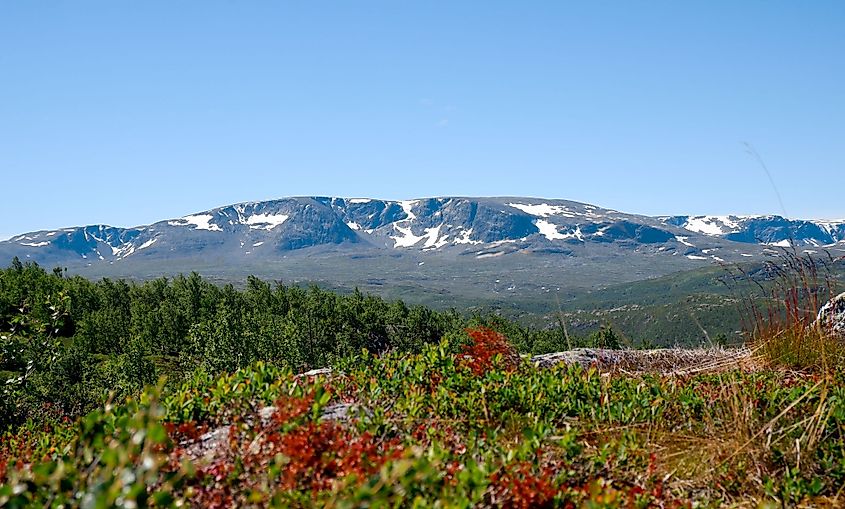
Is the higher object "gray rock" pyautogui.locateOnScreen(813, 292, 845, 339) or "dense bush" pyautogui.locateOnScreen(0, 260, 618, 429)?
"gray rock" pyautogui.locateOnScreen(813, 292, 845, 339)

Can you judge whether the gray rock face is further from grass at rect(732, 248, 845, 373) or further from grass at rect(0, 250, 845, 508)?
grass at rect(0, 250, 845, 508)

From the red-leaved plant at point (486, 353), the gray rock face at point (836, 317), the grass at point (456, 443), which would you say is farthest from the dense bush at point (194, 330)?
the grass at point (456, 443)

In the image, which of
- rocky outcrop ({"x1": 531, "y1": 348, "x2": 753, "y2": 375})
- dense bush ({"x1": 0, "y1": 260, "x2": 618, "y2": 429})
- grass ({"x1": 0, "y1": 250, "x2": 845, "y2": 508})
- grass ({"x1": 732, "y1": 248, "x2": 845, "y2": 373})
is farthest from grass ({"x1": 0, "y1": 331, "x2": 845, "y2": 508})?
dense bush ({"x1": 0, "y1": 260, "x2": 618, "y2": 429})

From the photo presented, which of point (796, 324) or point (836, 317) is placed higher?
point (796, 324)

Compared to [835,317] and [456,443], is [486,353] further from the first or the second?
[835,317]

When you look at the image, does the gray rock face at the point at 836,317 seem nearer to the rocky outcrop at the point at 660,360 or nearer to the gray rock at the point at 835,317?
the gray rock at the point at 835,317

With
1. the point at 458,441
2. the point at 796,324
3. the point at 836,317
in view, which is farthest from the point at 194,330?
the point at 458,441

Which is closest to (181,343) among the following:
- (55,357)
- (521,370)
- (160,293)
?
(160,293)

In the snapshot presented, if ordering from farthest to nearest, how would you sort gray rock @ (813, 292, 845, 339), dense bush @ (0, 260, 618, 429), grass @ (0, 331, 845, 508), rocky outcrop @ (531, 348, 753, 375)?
dense bush @ (0, 260, 618, 429) → gray rock @ (813, 292, 845, 339) → rocky outcrop @ (531, 348, 753, 375) → grass @ (0, 331, 845, 508)

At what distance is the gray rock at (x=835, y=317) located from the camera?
9648 millimetres

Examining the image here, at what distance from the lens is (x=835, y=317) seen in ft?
39.5

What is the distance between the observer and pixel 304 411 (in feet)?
15.7

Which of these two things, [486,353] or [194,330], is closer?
[486,353]

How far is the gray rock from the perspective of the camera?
9.65m
